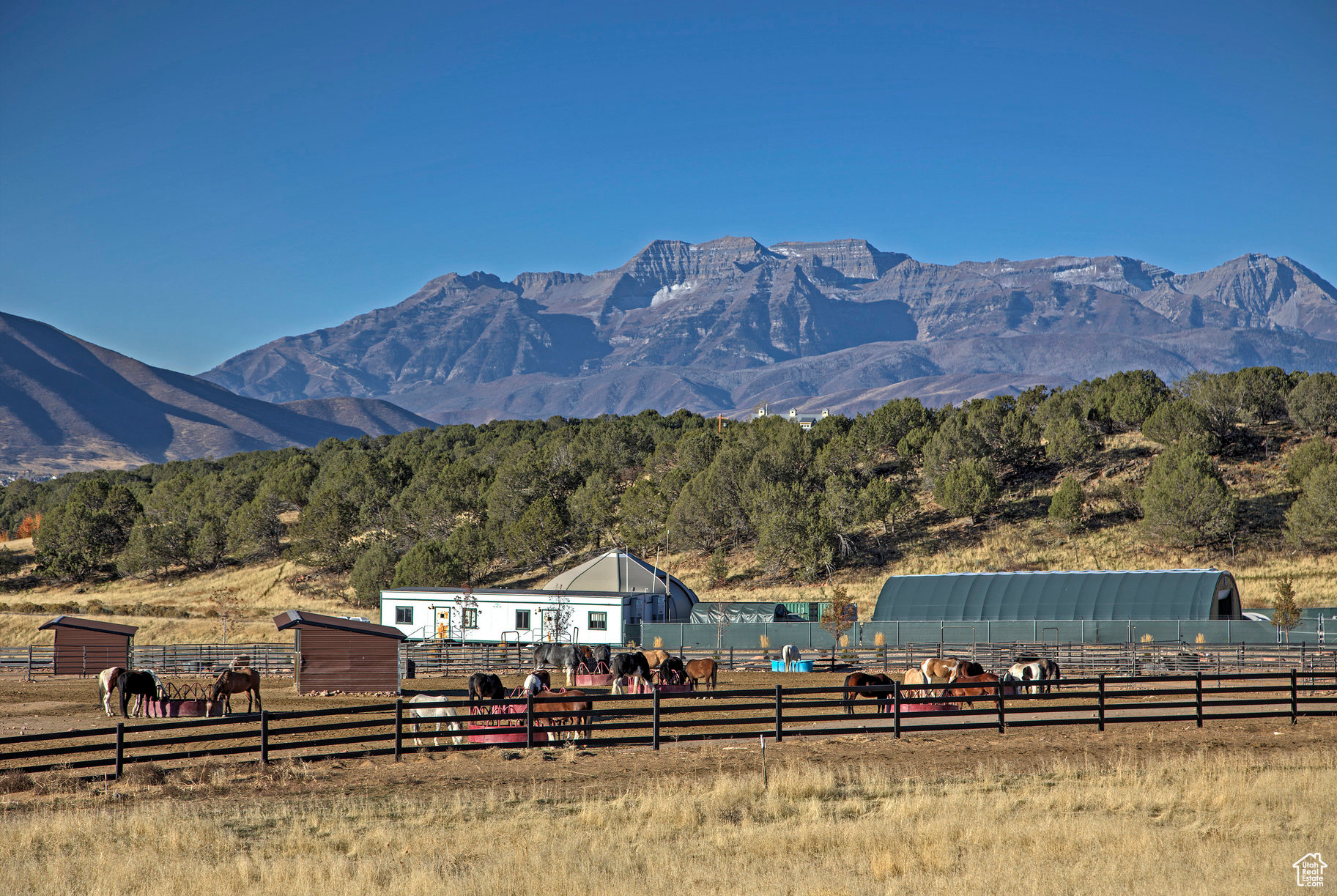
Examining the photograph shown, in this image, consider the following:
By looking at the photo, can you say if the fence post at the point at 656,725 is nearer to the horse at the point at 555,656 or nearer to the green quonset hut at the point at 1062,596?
the horse at the point at 555,656

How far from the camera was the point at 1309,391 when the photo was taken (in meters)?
76.3

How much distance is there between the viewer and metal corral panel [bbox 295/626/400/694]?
35.2m

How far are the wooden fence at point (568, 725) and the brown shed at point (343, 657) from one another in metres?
8.75

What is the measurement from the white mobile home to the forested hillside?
15253 millimetres

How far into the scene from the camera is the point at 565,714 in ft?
66.5

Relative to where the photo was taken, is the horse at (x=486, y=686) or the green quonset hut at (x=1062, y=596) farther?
the green quonset hut at (x=1062, y=596)

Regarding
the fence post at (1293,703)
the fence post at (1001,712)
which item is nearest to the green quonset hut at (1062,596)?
the fence post at (1293,703)

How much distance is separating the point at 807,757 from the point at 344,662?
2070 cm

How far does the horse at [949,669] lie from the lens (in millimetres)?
28516

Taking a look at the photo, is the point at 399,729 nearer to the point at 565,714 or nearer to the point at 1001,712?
the point at 565,714

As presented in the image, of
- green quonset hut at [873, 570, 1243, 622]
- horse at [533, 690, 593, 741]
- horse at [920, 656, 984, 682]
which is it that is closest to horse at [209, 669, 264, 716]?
horse at [533, 690, 593, 741]

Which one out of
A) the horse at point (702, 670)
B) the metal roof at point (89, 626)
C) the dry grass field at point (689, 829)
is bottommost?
the horse at point (702, 670)

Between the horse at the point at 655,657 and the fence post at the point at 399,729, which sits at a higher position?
the fence post at the point at 399,729

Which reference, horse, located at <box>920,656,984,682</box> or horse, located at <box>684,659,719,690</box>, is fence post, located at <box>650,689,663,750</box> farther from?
horse, located at <box>684,659,719,690</box>
